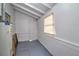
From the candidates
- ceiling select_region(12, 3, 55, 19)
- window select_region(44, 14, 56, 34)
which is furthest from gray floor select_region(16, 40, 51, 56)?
ceiling select_region(12, 3, 55, 19)

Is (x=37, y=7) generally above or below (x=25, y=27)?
above

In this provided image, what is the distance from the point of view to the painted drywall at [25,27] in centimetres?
888

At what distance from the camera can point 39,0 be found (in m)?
1.18

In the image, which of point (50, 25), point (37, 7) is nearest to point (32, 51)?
point (50, 25)

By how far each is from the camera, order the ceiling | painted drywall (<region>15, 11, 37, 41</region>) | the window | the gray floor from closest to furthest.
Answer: the window < the ceiling < the gray floor < painted drywall (<region>15, 11, 37, 41</region>)

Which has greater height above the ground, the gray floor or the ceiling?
the ceiling

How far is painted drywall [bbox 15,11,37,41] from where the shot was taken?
8883 millimetres

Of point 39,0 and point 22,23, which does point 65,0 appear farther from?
point 22,23

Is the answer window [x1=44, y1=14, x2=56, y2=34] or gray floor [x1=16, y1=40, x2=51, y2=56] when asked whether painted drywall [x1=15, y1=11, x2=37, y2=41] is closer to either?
gray floor [x1=16, y1=40, x2=51, y2=56]

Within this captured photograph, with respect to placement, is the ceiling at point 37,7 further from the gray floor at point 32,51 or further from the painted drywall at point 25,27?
the painted drywall at point 25,27

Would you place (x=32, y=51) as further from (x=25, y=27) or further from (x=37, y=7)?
(x=25, y=27)

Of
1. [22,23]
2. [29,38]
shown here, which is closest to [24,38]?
[29,38]

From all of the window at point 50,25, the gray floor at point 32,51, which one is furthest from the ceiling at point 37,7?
the gray floor at point 32,51

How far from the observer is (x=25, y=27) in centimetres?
912
